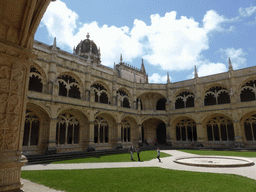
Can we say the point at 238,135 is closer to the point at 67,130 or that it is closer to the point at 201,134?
the point at 201,134

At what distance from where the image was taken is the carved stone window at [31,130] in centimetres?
1786

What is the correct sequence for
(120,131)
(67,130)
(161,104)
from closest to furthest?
(67,130)
(120,131)
(161,104)

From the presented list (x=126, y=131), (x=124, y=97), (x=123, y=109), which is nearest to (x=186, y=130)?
(x=126, y=131)

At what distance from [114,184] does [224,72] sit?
26.4 metres

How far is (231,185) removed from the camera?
678cm

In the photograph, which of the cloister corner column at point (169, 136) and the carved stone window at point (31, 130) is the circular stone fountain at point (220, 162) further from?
the cloister corner column at point (169, 136)

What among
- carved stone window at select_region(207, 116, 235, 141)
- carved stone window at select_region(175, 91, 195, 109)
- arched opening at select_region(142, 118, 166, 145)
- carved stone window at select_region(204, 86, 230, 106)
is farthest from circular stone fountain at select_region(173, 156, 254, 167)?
arched opening at select_region(142, 118, 166, 145)

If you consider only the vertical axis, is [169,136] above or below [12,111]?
below

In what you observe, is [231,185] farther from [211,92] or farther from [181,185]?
[211,92]

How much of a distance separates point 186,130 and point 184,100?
500cm

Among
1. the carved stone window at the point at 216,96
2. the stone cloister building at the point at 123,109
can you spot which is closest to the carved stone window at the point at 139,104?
the stone cloister building at the point at 123,109

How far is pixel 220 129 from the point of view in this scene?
26875 mm

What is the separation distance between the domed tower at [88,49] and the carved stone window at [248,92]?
2798 cm

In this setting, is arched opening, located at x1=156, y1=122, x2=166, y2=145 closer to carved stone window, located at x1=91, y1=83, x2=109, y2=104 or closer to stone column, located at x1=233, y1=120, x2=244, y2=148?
stone column, located at x1=233, y1=120, x2=244, y2=148
